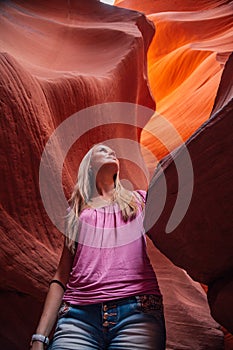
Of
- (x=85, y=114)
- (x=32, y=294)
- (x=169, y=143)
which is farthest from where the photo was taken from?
(x=169, y=143)

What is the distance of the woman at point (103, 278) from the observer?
1.78 m

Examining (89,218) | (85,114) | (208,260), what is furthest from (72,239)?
(85,114)

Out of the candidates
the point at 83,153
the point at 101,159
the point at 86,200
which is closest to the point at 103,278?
the point at 86,200

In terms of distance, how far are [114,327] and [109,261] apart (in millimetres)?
295

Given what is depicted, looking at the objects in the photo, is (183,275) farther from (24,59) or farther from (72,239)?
(24,59)

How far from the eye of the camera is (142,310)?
5.95ft

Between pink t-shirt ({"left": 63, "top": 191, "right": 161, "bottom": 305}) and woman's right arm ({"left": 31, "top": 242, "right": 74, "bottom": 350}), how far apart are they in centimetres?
6

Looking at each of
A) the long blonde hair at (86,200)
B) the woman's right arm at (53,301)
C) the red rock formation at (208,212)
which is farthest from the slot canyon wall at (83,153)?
the woman's right arm at (53,301)

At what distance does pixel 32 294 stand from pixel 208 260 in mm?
1211

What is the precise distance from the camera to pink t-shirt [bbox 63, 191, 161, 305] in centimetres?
188

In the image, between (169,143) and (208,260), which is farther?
(169,143)

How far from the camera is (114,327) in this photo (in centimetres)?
177

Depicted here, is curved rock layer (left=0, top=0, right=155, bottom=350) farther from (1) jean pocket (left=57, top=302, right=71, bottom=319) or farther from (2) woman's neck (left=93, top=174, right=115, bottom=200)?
(1) jean pocket (left=57, top=302, right=71, bottom=319)

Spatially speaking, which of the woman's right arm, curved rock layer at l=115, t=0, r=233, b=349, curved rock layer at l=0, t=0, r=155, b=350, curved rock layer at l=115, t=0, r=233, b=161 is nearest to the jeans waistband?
the woman's right arm
